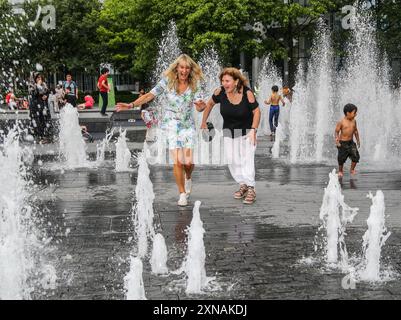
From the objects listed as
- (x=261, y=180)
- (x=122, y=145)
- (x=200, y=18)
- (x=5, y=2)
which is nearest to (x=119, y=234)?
(x=261, y=180)

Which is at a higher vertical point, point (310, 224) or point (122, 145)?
point (122, 145)

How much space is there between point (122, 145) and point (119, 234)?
532 centimetres

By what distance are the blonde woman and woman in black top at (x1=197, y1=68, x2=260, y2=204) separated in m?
0.18

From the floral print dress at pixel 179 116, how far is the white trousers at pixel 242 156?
49cm

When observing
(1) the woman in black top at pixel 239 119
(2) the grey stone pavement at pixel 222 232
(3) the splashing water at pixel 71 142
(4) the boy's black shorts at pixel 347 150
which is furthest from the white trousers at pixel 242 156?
(3) the splashing water at pixel 71 142

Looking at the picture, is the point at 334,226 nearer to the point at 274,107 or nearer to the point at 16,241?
the point at 16,241

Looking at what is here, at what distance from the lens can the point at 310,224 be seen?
670 cm

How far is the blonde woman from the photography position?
24.7 feet

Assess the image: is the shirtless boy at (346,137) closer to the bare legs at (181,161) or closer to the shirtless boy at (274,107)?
the bare legs at (181,161)

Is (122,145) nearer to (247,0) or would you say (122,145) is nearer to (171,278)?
(171,278)

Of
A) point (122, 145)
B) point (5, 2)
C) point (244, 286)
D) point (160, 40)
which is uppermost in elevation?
point (5, 2)

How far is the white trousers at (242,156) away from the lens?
7.79 m

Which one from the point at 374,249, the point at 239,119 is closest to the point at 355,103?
the point at 239,119

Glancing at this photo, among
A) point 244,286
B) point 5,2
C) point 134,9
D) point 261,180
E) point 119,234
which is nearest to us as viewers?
point 244,286
